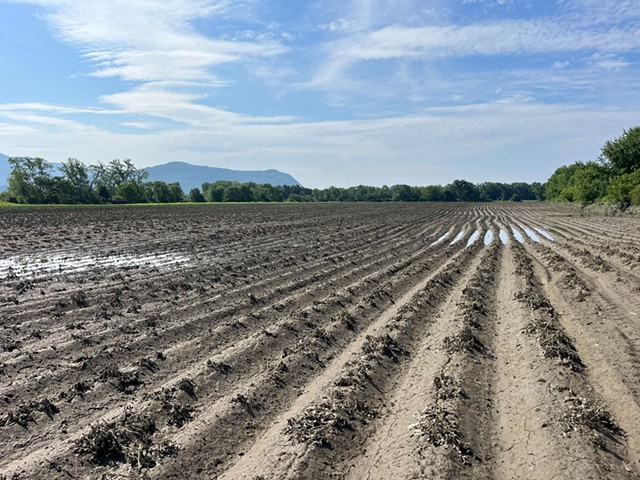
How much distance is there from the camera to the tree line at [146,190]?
84.9m

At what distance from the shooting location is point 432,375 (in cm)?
684

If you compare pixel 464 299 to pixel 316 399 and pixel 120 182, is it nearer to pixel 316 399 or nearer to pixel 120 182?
pixel 316 399

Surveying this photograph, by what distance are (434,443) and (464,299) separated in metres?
7.01

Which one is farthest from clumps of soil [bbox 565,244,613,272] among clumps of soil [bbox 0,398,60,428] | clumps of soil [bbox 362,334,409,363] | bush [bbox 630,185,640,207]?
bush [bbox 630,185,640,207]

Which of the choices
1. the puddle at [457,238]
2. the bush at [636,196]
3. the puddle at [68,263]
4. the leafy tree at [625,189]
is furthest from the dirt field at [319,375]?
the leafy tree at [625,189]

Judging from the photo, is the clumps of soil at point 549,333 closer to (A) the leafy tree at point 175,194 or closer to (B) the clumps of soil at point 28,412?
(B) the clumps of soil at point 28,412

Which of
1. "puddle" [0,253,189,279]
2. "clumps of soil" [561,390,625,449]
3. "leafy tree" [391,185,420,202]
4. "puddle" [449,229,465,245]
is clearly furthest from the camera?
"leafy tree" [391,185,420,202]

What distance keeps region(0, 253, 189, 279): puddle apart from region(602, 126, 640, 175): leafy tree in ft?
173

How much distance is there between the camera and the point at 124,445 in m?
4.91

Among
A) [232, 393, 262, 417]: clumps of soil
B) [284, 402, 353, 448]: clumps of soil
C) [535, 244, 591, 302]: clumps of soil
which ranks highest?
[535, 244, 591, 302]: clumps of soil

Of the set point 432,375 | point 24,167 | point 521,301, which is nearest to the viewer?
point 432,375

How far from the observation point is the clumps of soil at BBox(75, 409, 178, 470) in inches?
185

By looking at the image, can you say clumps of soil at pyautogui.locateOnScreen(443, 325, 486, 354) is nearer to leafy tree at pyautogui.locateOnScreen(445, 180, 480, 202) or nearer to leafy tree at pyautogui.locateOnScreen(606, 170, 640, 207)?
leafy tree at pyautogui.locateOnScreen(606, 170, 640, 207)

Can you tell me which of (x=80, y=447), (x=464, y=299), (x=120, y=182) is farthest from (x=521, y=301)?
(x=120, y=182)
